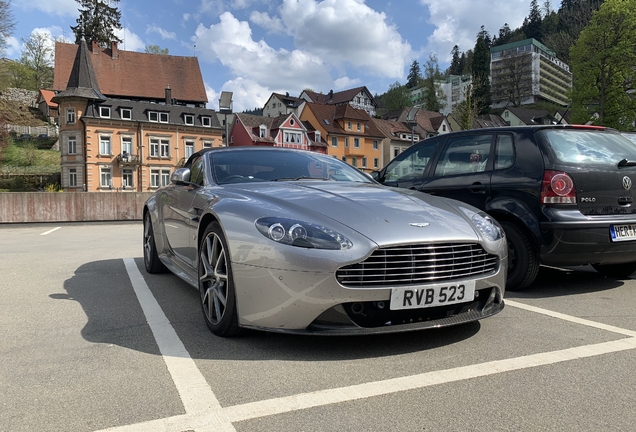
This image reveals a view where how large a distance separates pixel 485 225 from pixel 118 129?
51090mm

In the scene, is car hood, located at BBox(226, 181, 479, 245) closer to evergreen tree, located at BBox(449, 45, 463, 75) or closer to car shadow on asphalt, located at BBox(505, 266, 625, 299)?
car shadow on asphalt, located at BBox(505, 266, 625, 299)

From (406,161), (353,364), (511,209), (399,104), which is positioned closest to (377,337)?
(353,364)

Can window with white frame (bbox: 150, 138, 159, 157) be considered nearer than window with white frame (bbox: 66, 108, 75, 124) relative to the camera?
No

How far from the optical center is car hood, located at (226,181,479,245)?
3.04m

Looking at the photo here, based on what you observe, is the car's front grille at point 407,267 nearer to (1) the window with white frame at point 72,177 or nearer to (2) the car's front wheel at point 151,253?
(2) the car's front wheel at point 151,253

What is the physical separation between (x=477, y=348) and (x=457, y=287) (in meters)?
0.42

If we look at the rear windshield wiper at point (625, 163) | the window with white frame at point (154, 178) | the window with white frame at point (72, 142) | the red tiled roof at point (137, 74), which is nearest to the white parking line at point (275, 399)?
the rear windshield wiper at point (625, 163)

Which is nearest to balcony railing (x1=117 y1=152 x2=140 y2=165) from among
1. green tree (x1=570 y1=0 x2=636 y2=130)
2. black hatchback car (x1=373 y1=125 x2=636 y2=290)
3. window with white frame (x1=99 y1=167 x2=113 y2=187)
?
window with white frame (x1=99 y1=167 x2=113 y2=187)

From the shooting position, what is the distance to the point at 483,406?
2.31 meters

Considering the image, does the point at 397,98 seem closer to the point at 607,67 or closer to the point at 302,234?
the point at 607,67

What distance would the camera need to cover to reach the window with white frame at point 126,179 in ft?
162

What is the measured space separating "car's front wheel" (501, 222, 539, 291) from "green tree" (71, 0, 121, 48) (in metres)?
71.4

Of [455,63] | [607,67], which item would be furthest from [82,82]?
[455,63]

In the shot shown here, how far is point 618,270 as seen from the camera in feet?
19.0
